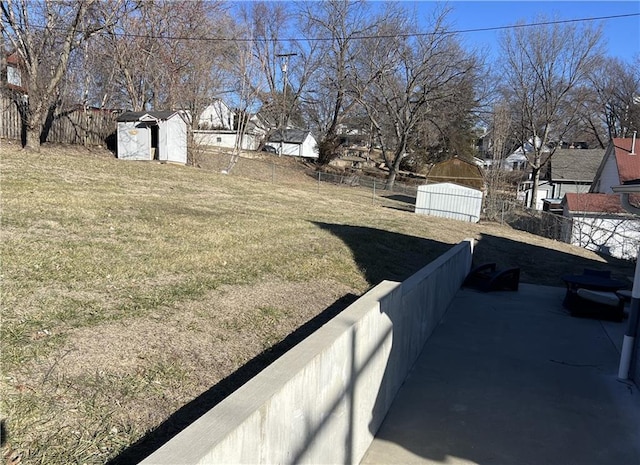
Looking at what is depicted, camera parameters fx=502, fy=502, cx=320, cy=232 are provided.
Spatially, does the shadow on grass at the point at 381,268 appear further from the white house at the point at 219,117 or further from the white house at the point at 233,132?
the white house at the point at 219,117

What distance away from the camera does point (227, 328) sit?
4.31 m

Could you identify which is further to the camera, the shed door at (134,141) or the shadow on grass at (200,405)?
the shed door at (134,141)

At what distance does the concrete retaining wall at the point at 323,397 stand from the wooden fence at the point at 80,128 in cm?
1762

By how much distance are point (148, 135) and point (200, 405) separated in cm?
1991

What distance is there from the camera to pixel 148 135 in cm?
2112

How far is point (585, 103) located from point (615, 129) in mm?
8475

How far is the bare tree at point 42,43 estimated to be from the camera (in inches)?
600

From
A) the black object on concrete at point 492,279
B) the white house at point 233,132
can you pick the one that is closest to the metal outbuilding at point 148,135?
the black object on concrete at point 492,279

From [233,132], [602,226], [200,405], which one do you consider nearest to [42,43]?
[200,405]

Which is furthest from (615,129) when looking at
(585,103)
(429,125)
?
(429,125)

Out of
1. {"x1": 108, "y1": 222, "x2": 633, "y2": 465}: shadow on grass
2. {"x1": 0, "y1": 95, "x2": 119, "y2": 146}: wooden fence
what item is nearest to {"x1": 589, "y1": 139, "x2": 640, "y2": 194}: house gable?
{"x1": 108, "y1": 222, "x2": 633, "y2": 465}: shadow on grass

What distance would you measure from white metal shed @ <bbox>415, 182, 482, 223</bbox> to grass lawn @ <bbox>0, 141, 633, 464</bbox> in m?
8.97

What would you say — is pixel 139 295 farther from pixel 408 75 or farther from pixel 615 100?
pixel 615 100

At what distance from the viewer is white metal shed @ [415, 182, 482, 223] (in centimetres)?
2056
